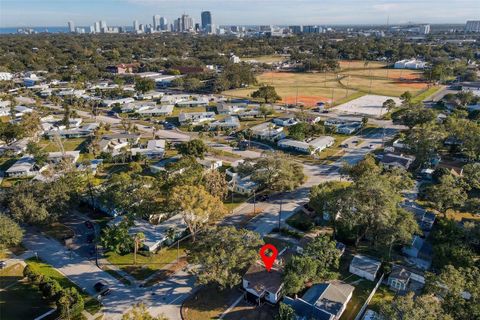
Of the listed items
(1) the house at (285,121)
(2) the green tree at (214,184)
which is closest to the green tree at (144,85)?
(1) the house at (285,121)

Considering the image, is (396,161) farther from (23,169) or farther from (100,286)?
(23,169)

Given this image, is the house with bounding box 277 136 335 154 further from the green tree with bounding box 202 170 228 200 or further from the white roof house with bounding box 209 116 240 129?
the green tree with bounding box 202 170 228 200

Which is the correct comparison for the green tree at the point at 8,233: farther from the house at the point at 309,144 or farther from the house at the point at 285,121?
the house at the point at 285,121

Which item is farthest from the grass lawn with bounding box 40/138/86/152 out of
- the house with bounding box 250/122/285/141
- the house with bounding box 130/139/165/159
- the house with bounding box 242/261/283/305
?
the house with bounding box 242/261/283/305

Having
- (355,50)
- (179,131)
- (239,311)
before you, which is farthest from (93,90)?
(355,50)

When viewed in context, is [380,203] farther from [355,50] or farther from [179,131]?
[355,50]

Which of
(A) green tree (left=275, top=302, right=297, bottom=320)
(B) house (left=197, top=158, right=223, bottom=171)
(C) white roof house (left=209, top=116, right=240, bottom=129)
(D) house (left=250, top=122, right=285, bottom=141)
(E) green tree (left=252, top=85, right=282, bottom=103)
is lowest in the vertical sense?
(A) green tree (left=275, top=302, right=297, bottom=320)

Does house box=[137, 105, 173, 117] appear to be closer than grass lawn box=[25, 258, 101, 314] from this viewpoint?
No
